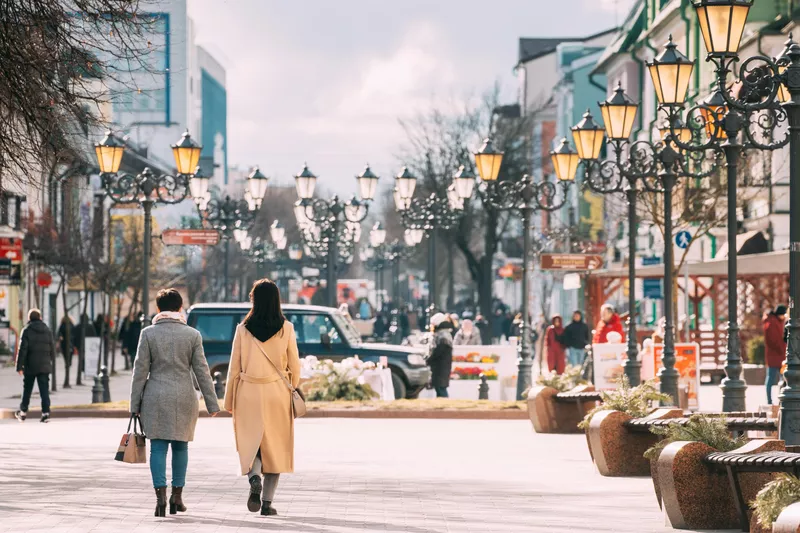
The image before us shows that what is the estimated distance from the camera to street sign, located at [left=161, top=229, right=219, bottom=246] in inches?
1123

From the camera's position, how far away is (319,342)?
2884 cm

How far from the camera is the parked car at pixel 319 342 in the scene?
28.5m

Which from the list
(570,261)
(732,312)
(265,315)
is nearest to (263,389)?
(265,315)

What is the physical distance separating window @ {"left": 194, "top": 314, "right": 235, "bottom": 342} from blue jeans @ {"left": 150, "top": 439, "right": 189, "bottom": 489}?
16179mm

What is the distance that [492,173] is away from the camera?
29609 mm

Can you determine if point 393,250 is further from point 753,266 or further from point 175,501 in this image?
point 175,501

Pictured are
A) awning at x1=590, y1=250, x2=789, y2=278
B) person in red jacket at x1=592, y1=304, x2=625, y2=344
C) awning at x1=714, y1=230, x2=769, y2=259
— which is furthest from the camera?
awning at x1=714, y1=230, x2=769, y2=259

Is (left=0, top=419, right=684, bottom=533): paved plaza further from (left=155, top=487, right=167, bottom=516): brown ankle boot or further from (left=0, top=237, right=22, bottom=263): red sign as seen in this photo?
(left=0, top=237, right=22, bottom=263): red sign

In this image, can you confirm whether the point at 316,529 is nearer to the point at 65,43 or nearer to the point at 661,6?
the point at 65,43

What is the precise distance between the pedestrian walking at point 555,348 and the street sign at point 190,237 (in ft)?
27.3

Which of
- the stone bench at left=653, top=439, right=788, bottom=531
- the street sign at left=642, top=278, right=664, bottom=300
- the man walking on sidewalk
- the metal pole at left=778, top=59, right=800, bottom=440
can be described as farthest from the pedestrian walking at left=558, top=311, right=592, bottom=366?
the stone bench at left=653, top=439, right=788, bottom=531

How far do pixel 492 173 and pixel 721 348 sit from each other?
52.4 ft

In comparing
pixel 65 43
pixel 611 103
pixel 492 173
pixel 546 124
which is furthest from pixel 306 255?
pixel 65 43

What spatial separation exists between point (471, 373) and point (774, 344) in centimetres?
570
